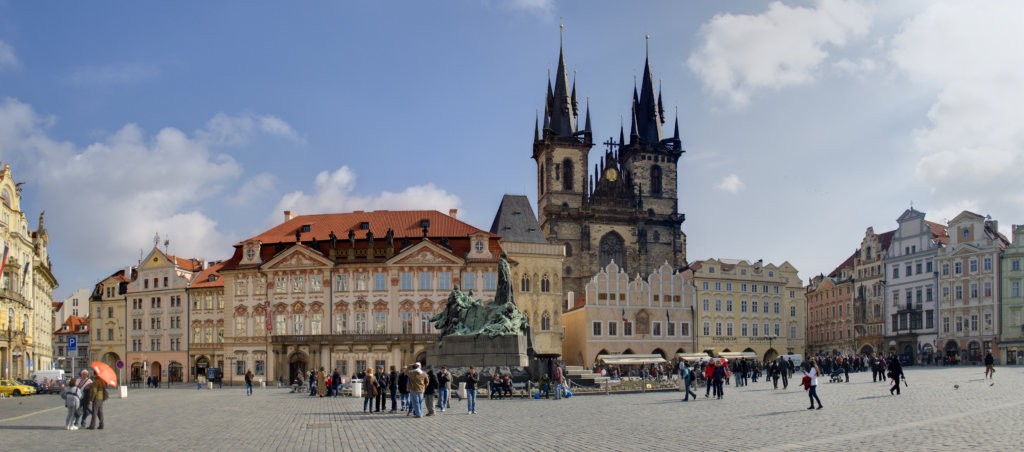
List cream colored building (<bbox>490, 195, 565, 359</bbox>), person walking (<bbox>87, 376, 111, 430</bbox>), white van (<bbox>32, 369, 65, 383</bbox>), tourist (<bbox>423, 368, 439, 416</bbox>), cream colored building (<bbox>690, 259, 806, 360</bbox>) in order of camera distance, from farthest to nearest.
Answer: cream colored building (<bbox>690, 259, 806, 360</bbox>), cream colored building (<bbox>490, 195, 565, 359</bbox>), white van (<bbox>32, 369, 65, 383</bbox>), tourist (<bbox>423, 368, 439, 416</bbox>), person walking (<bbox>87, 376, 111, 430</bbox>)

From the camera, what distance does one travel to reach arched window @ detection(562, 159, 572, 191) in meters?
103

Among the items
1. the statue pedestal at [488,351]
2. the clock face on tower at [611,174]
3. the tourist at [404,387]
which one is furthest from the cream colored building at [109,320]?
the tourist at [404,387]

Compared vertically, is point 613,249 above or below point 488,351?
above

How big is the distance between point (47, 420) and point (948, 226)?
72352 mm

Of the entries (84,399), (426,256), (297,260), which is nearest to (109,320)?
(297,260)

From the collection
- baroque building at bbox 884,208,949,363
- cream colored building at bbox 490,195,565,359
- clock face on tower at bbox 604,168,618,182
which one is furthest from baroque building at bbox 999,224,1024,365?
clock face on tower at bbox 604,168,618,182

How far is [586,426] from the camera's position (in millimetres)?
22094

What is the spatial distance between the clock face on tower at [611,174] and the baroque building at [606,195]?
10cm

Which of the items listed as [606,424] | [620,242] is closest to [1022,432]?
[606,424]

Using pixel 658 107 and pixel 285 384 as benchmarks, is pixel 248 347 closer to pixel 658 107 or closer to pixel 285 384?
pixel 285 384

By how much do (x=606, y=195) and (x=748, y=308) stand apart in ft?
73.4

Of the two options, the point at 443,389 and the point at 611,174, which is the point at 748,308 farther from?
the point at 443,389

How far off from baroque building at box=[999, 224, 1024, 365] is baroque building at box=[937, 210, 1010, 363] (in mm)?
517

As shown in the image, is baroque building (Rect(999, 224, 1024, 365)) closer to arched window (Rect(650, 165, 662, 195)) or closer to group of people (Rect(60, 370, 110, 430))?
arched window (Rect(650, 165, 662, 195))
